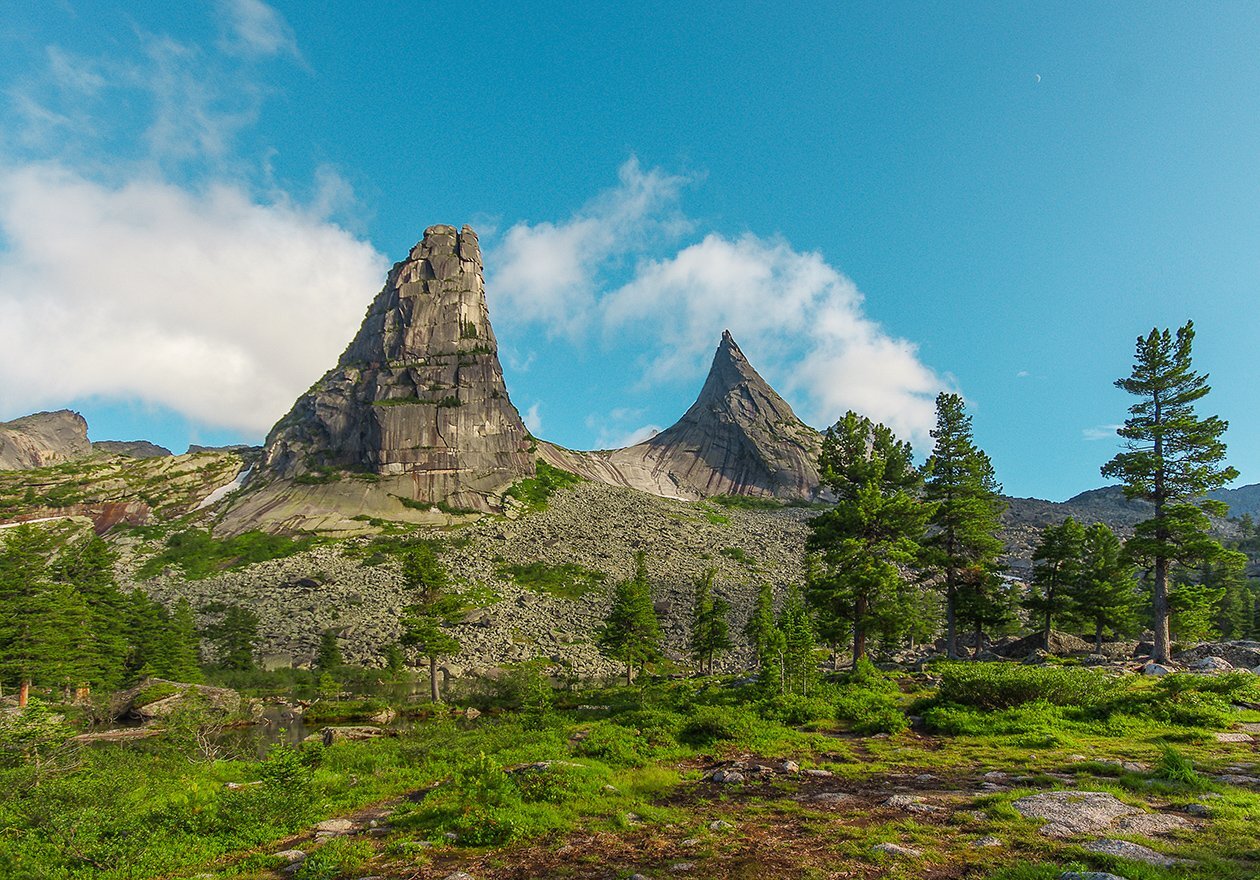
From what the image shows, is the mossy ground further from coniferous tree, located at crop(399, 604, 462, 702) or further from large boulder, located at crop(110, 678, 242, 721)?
large boulder, located at crop(110, 678, 242, 721)

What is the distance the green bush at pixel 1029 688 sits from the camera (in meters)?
20.4

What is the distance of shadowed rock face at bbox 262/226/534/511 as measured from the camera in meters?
138

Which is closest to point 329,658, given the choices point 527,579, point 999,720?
point 527,579

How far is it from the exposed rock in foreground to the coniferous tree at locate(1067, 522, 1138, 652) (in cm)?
10917

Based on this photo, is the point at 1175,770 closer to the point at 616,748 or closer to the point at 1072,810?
the point at 1072,810

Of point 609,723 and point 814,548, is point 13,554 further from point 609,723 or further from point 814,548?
point 814,548

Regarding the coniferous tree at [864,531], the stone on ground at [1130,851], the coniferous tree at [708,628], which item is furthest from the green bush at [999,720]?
the coniferous tree at [708,628]

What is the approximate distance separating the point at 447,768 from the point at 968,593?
124 ft

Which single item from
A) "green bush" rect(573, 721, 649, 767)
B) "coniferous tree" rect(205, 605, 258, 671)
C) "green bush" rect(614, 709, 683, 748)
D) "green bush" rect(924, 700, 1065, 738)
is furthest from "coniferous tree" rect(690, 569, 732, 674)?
"coniferous tree" rect(205, 605, 258, 671)

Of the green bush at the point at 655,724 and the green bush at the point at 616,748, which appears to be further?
the green bush at the point at 655,724

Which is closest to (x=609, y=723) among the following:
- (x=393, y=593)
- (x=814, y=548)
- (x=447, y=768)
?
(x=447, y=768)

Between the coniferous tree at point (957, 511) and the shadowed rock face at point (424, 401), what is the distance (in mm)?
108237

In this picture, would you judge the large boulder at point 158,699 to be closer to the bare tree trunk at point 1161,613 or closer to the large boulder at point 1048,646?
the bare tree trunk at point 1161,613

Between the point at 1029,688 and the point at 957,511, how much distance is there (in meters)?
18.7
